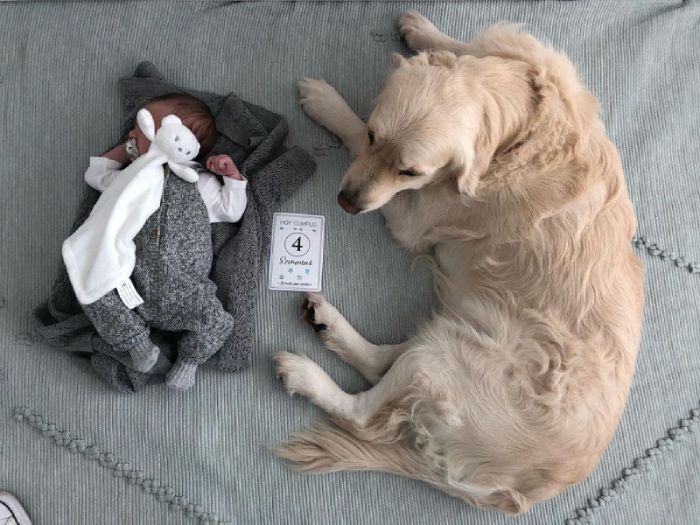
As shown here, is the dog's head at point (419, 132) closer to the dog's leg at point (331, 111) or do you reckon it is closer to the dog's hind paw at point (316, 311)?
the dog's leg at point (331, 111)

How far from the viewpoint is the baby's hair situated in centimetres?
159

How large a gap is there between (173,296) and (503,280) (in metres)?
0.89

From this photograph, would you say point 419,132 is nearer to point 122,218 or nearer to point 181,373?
point 122,218

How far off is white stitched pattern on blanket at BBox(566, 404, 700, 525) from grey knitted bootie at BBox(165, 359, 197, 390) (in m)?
1.21

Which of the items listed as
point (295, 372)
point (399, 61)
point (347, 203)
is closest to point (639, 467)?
point (295, 372)

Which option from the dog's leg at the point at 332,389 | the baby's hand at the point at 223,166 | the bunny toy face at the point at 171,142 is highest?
the bunny toy face at the point at 171,142

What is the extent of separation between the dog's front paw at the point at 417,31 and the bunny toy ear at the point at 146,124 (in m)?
0.83

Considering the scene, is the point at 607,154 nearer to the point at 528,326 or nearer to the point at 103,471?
the point at 528,326

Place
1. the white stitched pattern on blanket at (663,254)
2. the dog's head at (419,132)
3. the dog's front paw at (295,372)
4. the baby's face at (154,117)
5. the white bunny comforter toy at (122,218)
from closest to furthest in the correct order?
the dog's head at (419,132), the white bunny comforter toy at (122,218), the baby's face at (154,117), the dog's front paw at (295,372), the white stitched pattern on blanket at (663,254)

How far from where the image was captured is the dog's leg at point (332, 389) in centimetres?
158

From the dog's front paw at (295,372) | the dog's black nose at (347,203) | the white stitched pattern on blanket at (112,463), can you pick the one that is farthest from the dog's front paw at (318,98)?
the white stitched pattern on blanket at (112,463)

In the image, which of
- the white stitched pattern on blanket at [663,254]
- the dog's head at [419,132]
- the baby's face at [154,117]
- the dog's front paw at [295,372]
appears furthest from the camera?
the white stitched pattern on blanket at [663,254]

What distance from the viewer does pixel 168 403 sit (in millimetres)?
1647

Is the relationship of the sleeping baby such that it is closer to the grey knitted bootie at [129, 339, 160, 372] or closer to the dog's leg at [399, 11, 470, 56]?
the grey knitted bootie at [129, 339, 160, 372]
